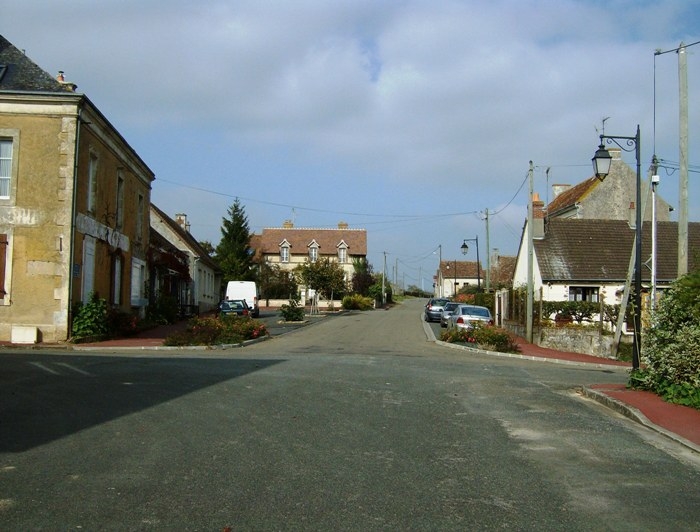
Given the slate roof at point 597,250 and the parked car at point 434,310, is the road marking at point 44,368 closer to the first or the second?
the slate roof at point 597,250

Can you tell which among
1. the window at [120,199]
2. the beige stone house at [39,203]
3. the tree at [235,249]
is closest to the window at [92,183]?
the beige stone house at [39,203]

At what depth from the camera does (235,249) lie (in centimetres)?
6769

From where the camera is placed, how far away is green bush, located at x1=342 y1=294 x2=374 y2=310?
6681 centimetres

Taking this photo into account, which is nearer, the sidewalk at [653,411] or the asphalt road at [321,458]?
the asphalt road at [321,458]

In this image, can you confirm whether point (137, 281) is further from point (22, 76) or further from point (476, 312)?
point (476, 312)

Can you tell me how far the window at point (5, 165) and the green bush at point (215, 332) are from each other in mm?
6730

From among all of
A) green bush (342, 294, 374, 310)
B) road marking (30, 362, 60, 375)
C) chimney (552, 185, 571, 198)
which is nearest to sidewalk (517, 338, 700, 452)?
road marking (30, 362, 60, 375)

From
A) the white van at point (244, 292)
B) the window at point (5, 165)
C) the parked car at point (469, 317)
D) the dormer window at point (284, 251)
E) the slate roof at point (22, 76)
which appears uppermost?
the slate roof at point (22, 76)

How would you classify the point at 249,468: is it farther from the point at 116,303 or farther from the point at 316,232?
the point at 316,232

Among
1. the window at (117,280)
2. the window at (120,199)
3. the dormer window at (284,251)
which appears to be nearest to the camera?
the window at (117,280)

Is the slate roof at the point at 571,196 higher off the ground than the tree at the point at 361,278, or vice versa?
the slate roof at the point at 571,196

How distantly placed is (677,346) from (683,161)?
299 inches

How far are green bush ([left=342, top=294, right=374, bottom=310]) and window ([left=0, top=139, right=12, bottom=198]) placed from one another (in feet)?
152

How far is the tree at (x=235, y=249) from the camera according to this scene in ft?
219
